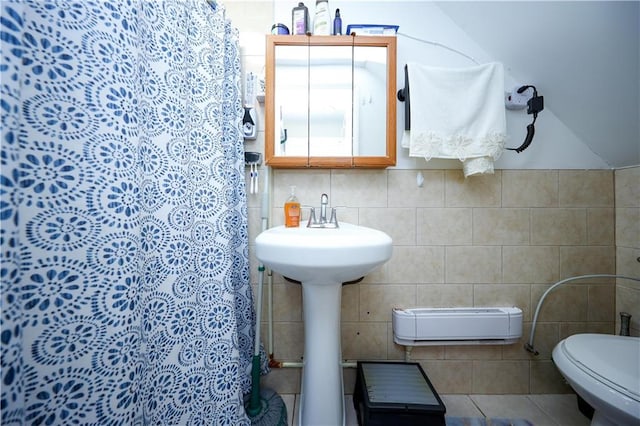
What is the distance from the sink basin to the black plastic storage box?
1.68 feet

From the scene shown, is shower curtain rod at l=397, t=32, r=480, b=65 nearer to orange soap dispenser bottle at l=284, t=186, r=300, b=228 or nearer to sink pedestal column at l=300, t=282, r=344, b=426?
orange soap dispenser bottle at l=284, t=186, r=300, b=228

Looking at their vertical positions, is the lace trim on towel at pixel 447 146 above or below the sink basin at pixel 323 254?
above

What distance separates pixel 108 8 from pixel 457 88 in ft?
3.93

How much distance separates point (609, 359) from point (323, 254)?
97cm

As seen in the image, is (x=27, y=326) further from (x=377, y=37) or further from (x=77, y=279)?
(x=377, y=37)

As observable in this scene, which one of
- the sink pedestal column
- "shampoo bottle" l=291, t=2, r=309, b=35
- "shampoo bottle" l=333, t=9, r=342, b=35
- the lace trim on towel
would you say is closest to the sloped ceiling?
the lace trim on towel

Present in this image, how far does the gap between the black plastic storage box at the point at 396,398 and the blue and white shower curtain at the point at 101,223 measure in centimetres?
48

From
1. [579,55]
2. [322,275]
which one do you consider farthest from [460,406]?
[579,55]

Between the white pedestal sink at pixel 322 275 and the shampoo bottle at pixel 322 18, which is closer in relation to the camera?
the white pedestal sink at pixel 322 275

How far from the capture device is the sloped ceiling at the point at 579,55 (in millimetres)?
906

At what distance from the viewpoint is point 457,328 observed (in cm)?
104

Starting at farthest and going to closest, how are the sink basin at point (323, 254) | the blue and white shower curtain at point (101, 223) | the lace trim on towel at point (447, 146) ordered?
the lace trim on towel at point (447, 146) → the sink basin at point (323, 254) → the blue and white shower curtain at point (101, 223)

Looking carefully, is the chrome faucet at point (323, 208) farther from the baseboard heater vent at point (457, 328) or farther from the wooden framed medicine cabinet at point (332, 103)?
the baseboard heater vent at point (457, 328)

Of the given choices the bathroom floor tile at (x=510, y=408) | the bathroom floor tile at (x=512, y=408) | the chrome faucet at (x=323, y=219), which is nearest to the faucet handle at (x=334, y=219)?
the chrome faucet at (x=323, y=219)
